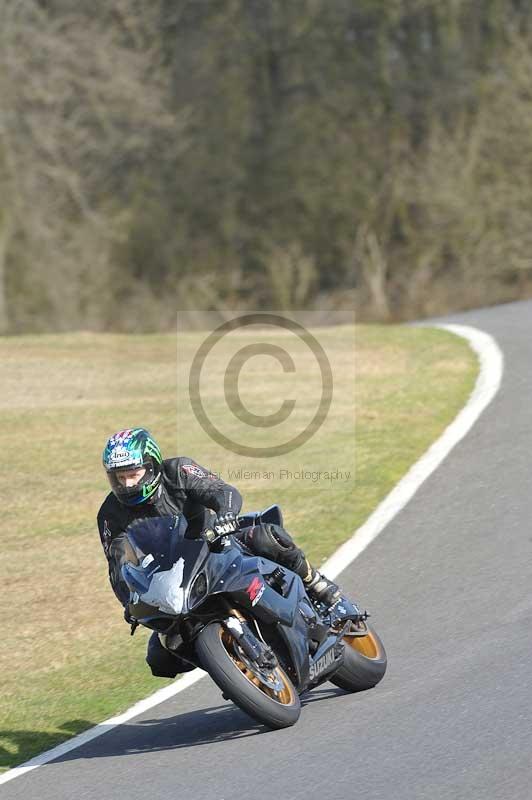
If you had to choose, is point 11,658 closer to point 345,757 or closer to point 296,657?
point 296,657

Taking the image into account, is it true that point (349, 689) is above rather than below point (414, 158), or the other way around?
above

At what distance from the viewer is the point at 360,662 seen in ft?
22.5

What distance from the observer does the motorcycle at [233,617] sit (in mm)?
6082

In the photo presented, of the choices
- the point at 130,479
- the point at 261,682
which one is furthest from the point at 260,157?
the point at 261,682

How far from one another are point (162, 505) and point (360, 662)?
1.31 m

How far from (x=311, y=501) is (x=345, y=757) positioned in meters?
6.11

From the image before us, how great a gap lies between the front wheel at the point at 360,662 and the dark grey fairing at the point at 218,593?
0.49 ft

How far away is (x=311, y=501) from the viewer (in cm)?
1188

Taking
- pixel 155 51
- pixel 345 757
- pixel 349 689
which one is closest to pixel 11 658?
pixel 349 689

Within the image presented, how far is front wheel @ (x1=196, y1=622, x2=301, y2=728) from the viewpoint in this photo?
602 cm

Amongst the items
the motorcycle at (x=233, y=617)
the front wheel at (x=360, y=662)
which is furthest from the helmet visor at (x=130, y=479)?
the front wheel at (x=360, y=662)

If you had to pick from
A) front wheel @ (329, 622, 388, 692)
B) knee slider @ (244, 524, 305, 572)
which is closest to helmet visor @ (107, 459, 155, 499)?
knee slider @ (244, 524, 305, 572)

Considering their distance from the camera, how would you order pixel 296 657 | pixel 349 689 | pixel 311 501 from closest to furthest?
pixel 296 657, pixel 349 689, pixel 311 501

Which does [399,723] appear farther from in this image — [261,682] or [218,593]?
[218,593]
